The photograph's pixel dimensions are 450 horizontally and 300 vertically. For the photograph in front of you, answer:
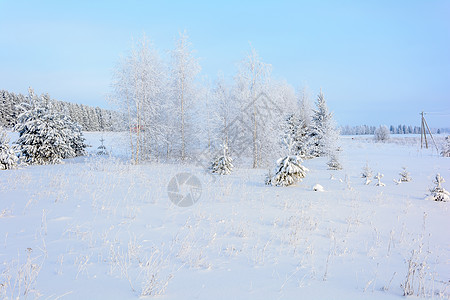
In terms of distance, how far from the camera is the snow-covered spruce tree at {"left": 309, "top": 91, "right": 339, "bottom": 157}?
89.6ft

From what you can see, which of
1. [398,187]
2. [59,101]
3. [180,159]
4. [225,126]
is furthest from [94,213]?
[59,101]

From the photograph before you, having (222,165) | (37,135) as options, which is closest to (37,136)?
(37,135)

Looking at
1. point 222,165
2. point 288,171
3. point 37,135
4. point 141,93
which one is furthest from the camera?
point 37,135

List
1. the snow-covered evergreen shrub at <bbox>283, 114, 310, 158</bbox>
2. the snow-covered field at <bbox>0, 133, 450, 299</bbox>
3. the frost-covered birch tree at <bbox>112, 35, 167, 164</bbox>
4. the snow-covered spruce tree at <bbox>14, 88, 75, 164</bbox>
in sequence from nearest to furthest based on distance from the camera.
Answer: the snow-covered field at <bbox>0, 133, 450, 299</bbox> → the frost-covered birch tree at <bbox>112, 35, 167, 164</bbox> → the snow-covered spruce tree at <bbox>14, 88, 75, 164</bbox> → the snow-covered evergreen shrub at <bbox>283, 114, 310, 158</bbox>

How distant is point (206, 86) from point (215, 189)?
1487 centimetres

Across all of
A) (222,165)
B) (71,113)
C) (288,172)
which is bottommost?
(288,172)

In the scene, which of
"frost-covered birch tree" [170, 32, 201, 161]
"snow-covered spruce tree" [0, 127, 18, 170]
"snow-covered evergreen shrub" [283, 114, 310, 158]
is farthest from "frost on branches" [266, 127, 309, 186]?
"snow-covered evergreen shrub" [283, 114, 310, 158]

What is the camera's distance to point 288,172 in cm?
986

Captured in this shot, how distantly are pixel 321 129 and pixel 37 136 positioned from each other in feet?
86.2

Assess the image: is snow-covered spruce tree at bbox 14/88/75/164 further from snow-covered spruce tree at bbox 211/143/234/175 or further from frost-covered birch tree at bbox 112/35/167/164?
snow-covered spruce tree at bbox 211/143/234/175

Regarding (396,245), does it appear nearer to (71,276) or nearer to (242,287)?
(242,287)

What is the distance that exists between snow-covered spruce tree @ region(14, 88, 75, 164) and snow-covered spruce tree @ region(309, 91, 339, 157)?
80.1 feet

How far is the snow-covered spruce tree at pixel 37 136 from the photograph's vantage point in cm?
1755

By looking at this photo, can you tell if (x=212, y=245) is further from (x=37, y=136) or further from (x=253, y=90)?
(x=37, y=136)
